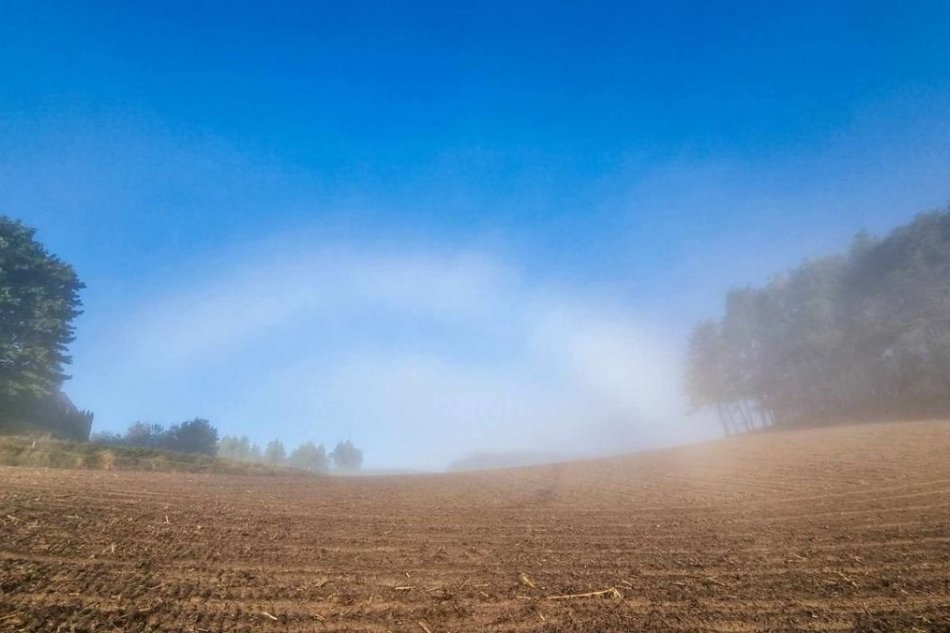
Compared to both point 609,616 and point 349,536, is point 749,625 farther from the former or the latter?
point 349,536

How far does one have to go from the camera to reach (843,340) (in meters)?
44.5

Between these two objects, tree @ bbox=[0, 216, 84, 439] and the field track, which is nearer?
the field track

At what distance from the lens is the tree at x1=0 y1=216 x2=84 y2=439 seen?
109ft

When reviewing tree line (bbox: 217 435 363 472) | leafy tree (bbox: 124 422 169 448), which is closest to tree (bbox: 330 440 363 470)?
tree line (bbox: 217 435 363 472)

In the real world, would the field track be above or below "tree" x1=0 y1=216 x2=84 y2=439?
below

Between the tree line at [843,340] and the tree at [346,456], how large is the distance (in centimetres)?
15525

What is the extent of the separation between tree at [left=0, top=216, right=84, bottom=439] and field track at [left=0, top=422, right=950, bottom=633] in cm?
3178

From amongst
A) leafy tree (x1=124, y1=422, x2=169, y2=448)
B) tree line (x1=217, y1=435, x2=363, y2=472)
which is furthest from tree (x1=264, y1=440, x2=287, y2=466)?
leafy tree (x1=124, y1=422, x2=169, y2=448)

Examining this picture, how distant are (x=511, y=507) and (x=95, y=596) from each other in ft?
31.9

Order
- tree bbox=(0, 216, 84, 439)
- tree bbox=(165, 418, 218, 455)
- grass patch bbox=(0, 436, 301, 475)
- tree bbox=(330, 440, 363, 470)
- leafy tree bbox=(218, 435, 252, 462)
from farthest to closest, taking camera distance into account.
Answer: tree bbox=(330, 440, 363, 470) → leafy tree bbox=(218, 435, 252, 462) → tree bbox=(165, 418, 218, 455) → tree bbox=(0, 216, 84, 439) → grass patch bbox=(0, 436, 301, 475)

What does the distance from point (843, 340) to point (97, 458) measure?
63.5m

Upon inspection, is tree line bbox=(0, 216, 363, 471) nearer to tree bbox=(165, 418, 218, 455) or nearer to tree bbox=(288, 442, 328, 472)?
tree bbox=(165, 418, 218, 455)

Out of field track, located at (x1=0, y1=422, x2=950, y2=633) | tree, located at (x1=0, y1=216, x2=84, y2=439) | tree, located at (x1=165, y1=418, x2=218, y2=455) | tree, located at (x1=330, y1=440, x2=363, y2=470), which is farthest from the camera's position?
tree, located at (x1=330, y1=440, x2=363, y2=470)

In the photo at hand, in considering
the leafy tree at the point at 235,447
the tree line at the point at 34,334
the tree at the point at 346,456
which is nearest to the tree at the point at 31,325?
the tree line at the point at 34,334
